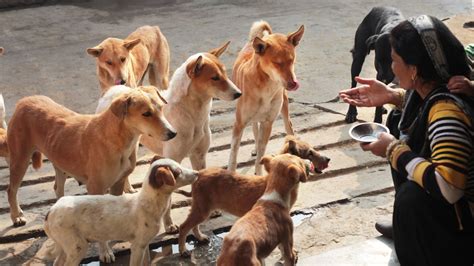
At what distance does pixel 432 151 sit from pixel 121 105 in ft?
6.86

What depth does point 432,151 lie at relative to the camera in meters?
3.67

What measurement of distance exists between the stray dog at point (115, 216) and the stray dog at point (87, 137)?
386mm

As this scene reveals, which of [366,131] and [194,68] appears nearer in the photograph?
[366,131]

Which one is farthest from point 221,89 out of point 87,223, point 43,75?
point 43,75

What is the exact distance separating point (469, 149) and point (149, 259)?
2.32 m

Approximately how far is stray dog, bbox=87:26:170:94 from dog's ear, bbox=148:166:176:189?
2447 mm

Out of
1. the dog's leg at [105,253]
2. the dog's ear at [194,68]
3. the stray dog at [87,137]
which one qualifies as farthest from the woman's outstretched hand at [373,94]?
the dog's leg at [105,253]

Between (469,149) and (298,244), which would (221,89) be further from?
(469,149)

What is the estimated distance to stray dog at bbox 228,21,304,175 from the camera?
587 centimetres

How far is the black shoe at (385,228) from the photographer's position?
4.94 meters

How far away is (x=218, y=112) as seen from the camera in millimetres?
7543

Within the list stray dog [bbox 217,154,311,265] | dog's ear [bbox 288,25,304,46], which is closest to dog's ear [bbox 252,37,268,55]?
dog's ear [bbox 288,25,304,46]

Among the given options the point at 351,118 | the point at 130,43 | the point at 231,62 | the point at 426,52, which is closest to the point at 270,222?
the point at 426,52

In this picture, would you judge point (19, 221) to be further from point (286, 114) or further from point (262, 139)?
point (286, 114)
